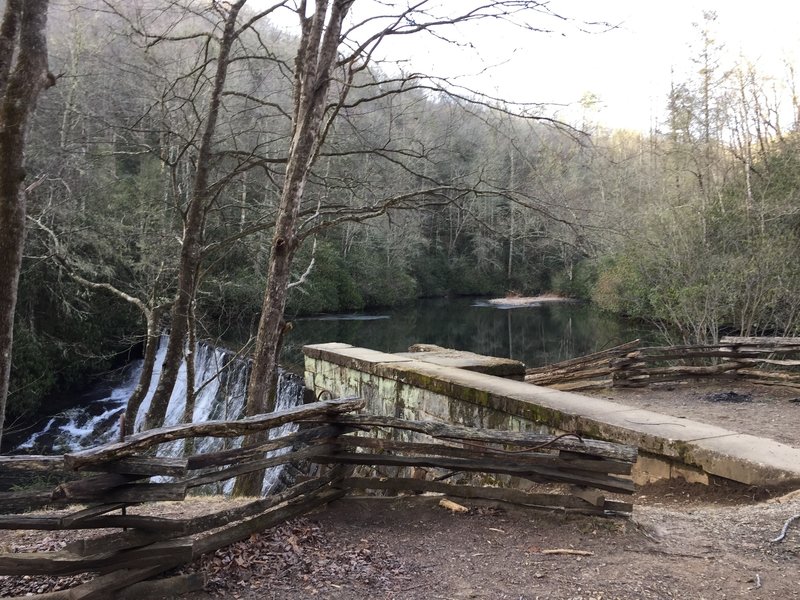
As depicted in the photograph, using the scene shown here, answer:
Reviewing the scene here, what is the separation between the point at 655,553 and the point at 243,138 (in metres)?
14.7

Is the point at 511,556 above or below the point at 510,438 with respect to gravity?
below

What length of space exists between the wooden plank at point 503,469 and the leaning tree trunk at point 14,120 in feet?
7.39

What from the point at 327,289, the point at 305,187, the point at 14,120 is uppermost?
the point at 305,187

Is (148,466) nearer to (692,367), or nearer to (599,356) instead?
(599,356)

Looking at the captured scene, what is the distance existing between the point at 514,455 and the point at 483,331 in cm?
2433

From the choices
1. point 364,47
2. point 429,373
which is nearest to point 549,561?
point 429,373

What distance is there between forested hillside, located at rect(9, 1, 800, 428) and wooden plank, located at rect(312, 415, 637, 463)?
3026 millimetres

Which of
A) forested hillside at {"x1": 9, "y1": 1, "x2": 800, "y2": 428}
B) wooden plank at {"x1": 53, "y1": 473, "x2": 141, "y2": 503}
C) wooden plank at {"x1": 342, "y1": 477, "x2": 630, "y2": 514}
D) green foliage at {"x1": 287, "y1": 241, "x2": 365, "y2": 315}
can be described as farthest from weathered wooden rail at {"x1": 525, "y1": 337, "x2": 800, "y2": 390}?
green foliage at {"x1": 287, "y1": 241, "x2": 365, "y2": 315}

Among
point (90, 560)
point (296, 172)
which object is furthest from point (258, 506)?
point (296, 172)

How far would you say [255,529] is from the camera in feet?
13.0

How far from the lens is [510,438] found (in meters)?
4.30

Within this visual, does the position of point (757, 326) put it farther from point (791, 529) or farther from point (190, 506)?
point (190, 506)

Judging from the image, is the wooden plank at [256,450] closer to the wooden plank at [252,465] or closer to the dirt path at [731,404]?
the wooden plank at [252,465]

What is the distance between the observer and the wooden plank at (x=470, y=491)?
436cm
